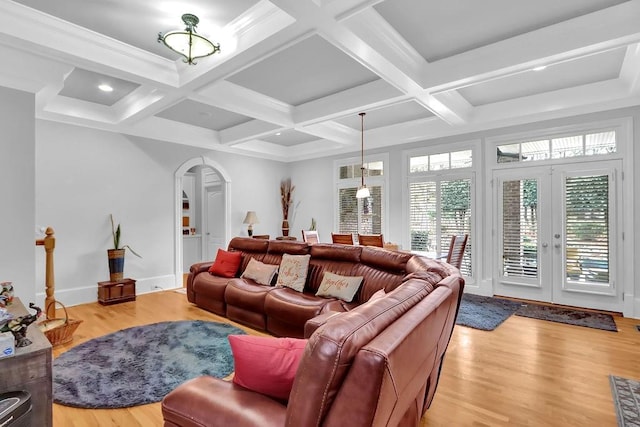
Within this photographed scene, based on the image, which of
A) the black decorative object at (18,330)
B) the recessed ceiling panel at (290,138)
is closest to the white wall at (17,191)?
the black decorative object at (18,330)

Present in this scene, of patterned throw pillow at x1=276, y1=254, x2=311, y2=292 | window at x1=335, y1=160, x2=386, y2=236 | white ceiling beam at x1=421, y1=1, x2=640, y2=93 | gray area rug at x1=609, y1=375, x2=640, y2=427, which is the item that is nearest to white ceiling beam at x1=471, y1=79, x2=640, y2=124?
white ceiling beam at x1=421, y1=1, x2=640, y2=93

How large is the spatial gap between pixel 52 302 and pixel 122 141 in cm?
273

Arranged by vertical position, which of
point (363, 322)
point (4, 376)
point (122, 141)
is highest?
point (122, 141)

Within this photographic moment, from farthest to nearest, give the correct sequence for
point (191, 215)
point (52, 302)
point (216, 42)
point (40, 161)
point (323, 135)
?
point (191, 215) < point (323, 135) < point (40, 161) < point (52, 302) < point (216, 42)

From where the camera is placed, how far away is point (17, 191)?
339cm

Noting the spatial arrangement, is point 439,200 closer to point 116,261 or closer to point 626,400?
point 626,400

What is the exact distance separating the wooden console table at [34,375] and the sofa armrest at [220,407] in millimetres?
583

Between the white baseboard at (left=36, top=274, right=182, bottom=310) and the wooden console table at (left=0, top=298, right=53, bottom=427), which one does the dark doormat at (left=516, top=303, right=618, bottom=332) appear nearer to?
the wooden console table at (left=0, top=298, right=53, bottom=427)

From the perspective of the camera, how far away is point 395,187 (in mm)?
6199

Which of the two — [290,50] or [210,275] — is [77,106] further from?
[290,50]

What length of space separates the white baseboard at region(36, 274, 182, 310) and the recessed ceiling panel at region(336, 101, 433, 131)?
4.12m

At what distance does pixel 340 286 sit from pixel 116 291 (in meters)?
3.51

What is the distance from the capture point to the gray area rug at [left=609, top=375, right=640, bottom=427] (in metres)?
2.12

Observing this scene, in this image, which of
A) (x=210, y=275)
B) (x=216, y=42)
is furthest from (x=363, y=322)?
(x=210, y=275)
